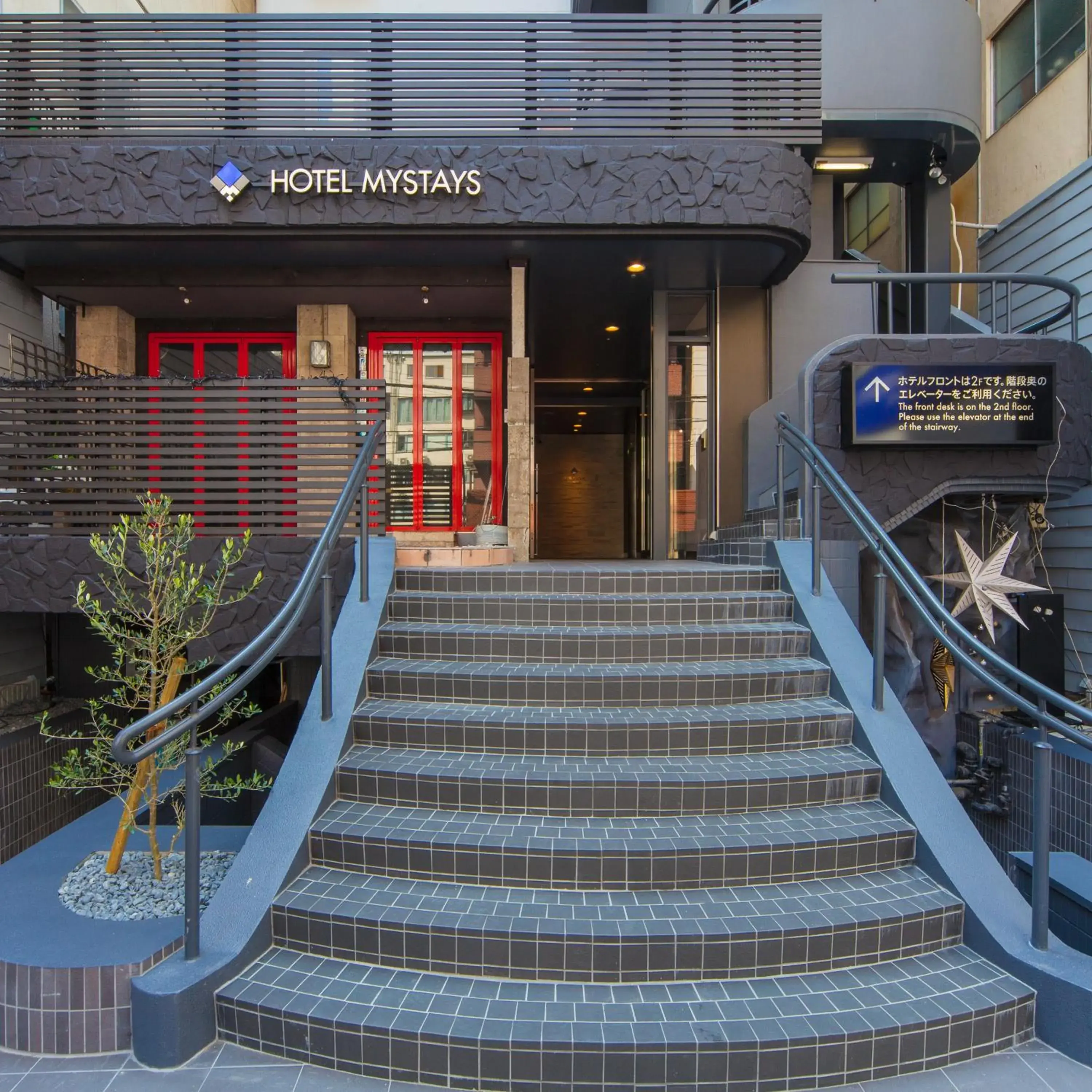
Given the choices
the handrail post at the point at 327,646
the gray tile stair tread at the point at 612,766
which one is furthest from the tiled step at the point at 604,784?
the handrail post at the point at 327,646

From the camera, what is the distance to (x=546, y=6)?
10.5 m

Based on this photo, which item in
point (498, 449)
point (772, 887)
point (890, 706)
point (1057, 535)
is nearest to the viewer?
point (772, 887)

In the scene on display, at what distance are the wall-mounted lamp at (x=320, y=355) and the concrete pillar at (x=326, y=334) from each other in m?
0.02

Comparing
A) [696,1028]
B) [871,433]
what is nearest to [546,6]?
[871,433]

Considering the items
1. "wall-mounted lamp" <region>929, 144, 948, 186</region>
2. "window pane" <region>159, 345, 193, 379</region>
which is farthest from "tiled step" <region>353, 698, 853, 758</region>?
"wall-mounted lamp" <region>929, 144, 948, 186</region>

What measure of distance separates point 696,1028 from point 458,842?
116 cm

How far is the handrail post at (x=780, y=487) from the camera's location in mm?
5586

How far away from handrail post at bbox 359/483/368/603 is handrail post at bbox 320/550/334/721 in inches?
27.1

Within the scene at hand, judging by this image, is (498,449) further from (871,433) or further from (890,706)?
(890,706)

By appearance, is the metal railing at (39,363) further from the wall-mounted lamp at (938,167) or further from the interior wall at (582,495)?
the wall-mounted lamp at (938,167)

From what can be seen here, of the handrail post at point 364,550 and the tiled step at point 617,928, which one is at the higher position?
the handrail post at point 364,550

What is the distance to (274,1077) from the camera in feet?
8.56

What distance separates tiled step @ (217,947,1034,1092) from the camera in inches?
100.0

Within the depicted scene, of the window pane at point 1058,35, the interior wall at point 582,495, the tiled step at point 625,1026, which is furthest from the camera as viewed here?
the interior wall at point 582,495
